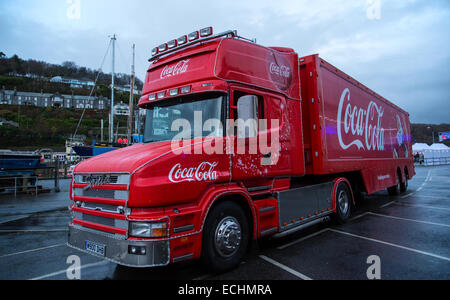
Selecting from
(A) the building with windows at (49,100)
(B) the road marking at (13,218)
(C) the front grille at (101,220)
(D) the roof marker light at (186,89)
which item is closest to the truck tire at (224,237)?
(C) the front grille at (101,220)

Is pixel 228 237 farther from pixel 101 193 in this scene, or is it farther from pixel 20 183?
pixel 20 183

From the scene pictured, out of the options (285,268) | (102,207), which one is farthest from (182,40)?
(285,268)

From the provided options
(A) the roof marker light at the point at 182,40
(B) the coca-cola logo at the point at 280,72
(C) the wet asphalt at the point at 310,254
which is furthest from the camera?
(B) the coca-cola logo at the point at 280,72

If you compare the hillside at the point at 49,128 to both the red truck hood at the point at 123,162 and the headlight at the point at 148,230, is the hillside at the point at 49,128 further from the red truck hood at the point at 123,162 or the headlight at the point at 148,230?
the headlight at the point at 148,230

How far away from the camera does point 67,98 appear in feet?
431

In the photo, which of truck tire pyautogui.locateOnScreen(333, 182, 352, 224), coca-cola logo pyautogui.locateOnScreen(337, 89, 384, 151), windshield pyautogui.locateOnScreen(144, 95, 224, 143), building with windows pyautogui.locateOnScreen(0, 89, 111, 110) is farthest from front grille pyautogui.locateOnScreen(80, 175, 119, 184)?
building with windows pyautogui.locateOnScreen(0, 89, 111, 110)

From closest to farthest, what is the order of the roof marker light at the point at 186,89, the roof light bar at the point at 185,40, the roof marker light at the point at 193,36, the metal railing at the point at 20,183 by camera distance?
the roof marker light at the point at 186,89, the roof light bar at the point at 185,40, the roof marker light at the point at 193,36, the metal railing at the point at 20,183

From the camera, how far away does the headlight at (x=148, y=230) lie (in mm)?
3293

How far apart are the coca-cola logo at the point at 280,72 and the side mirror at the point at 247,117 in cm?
127

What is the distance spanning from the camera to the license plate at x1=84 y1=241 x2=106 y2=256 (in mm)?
3623
